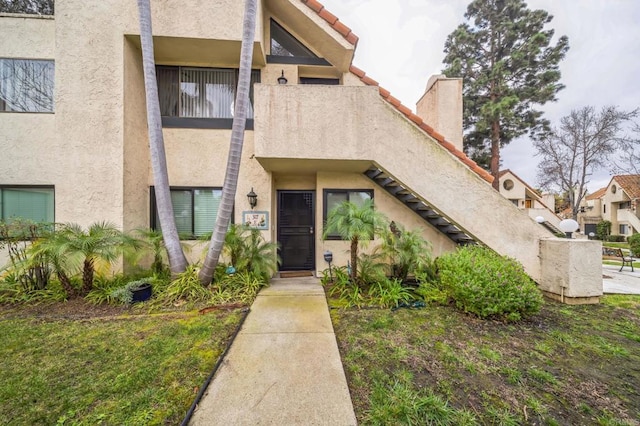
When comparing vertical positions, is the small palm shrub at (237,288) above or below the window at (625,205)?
below

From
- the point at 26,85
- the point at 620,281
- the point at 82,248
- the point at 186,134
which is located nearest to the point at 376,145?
the point at 186,134

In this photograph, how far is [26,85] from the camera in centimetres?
590

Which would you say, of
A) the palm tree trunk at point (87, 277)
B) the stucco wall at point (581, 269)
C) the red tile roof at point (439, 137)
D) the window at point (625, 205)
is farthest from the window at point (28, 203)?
the window at point (625, 205)

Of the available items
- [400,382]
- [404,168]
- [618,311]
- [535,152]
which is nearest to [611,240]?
[535,152]

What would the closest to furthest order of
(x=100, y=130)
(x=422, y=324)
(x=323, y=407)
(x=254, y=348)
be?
(x=323, y=407) < (x=254, y=348) < (x=422, y=324) < (x=100, y=130)

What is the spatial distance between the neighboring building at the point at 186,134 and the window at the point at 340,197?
0.63 metres

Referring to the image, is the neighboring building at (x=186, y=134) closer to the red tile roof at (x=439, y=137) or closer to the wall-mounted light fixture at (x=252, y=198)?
the red tile roof at (x=439, y=137)

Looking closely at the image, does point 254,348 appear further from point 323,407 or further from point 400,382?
point 400,382

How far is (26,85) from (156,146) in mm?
4113

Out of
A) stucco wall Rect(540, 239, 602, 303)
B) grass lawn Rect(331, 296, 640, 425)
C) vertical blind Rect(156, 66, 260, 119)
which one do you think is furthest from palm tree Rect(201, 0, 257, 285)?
A: stucco wall Rect(540, 239, 602, 303)

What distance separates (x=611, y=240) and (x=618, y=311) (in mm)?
30104

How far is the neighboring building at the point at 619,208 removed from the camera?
78.8 ft

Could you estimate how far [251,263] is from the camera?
19.4 ft

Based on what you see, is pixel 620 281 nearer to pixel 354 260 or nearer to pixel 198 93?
pixel 354 260
